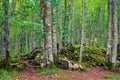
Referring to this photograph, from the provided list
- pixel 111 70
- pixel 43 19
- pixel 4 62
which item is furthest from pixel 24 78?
pixel 111 70

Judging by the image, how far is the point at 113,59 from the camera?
17.2m

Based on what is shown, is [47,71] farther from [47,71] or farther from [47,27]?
[47,27]

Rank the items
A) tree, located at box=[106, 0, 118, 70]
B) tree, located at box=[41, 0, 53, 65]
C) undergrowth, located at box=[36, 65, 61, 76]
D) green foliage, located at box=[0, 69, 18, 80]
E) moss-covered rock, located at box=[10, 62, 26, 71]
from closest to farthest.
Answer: green foliage, located at box=[0, 69, 18, 80] → undergrowth, located at box=[36, 65, 61, 76] → moss-covered rock, located at box=[10, 62, 26, 71] → tree, located at box=[41, 0, 53, 65] → tree, located at box=[106, 0, 118, 70]

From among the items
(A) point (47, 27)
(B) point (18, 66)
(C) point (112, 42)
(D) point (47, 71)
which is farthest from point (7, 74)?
(C) point (112, 42)

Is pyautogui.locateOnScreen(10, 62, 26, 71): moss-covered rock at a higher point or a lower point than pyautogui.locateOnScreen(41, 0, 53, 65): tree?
lower

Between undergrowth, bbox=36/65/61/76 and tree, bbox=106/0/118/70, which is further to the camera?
tree, bbox=106/0/118/70

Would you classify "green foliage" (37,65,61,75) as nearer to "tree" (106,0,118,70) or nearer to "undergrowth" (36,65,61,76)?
"undergrowth" (36,65,61,76)

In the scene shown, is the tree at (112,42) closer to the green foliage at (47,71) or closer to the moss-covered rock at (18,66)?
the green foliage at (47,71)

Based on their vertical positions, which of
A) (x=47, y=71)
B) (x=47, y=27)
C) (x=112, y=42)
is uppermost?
(x=47, y=27)

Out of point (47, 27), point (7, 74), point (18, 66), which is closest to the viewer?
point (7, 74)

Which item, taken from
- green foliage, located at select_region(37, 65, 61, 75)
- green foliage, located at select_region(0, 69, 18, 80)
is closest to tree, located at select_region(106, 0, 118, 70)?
green foliage, located at select_region(37, 65, 61, 75)

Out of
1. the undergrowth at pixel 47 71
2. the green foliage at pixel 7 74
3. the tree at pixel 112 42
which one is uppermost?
the tree at pixel 112 42

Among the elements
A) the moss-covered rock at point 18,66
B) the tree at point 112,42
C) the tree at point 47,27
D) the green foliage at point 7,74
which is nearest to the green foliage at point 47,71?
the tree at point 47,27

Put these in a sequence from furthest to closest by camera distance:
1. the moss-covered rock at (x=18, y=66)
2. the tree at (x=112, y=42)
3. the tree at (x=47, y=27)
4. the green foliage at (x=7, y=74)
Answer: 1. the tree at (x=112, y=42)
2. the tree at (x=47, y=27)
3. the moss-covered rock at (x=18, y=66)
4. the green foliage at (x=7, y=74)
